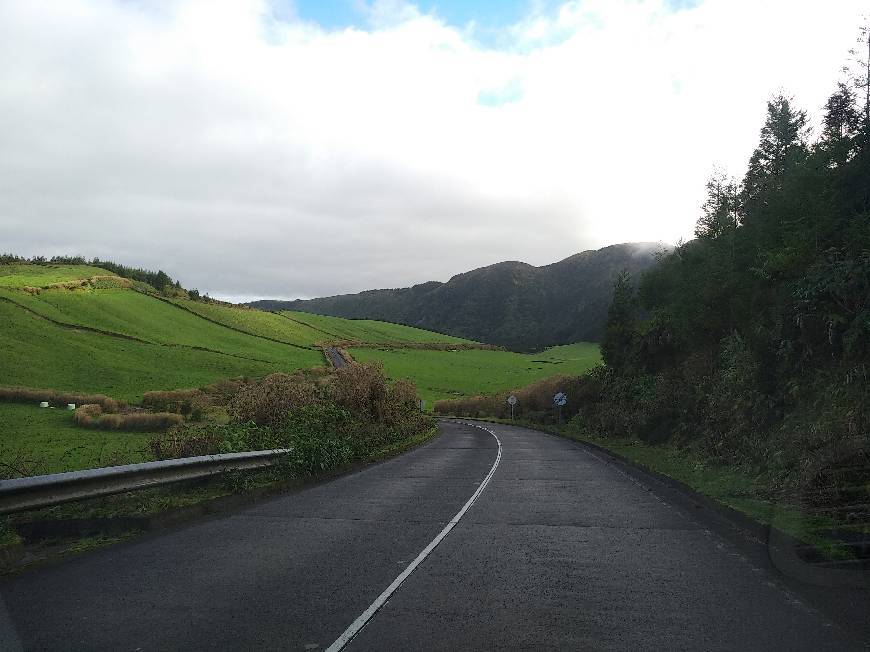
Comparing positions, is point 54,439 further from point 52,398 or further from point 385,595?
point 385,595

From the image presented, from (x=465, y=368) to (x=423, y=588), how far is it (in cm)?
9606

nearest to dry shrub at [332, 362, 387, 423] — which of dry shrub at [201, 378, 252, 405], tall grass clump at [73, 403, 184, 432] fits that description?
tall grass clump at [73, 403, 184, 432]

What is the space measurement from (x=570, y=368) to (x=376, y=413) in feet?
240

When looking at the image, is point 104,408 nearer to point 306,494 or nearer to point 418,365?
point 306,494

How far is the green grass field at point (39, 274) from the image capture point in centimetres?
8935

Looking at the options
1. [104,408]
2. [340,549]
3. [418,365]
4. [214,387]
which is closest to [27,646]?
[340,549]

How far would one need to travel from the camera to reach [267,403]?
66.1ft

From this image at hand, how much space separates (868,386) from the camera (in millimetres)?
12609

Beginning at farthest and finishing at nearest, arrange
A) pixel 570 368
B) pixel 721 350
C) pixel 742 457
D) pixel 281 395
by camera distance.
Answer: pixel 570 368 < pixel 721 350 < pixel 281 395 < pixel 742 457

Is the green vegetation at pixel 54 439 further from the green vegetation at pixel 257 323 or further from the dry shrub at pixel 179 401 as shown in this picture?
the green vegetation at pixel 257 323

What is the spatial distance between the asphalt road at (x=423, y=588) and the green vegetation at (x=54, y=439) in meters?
10.3

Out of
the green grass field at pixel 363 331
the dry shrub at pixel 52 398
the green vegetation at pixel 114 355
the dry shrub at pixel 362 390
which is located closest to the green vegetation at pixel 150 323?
the green vegetation at pixel 114 355

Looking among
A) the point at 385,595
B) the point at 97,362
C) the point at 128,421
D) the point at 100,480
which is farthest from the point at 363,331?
the point at 385,595

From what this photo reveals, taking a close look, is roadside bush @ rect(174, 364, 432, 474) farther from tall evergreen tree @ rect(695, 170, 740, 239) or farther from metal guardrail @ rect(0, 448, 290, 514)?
tall evergreen tree @ rect(695, 170, 740, 239)
